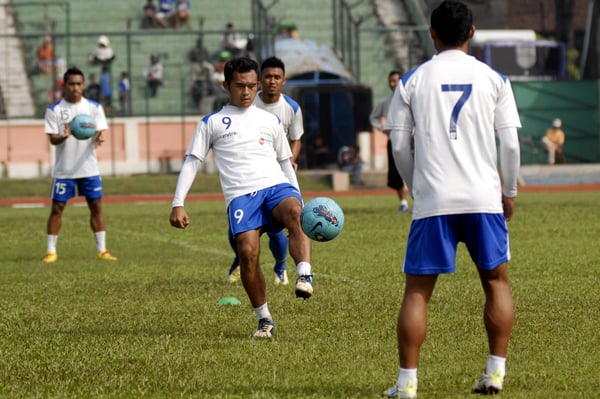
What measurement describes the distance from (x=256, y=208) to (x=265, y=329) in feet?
2.97

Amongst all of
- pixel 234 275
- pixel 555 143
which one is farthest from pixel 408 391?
pixel 555 143

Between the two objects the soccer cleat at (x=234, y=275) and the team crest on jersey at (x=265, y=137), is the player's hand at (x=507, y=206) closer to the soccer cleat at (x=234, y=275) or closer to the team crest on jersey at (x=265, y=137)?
the team crest on jersey at (x=265, y=137)

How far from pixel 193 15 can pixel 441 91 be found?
39095mm

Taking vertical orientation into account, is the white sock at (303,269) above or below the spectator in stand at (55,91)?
below

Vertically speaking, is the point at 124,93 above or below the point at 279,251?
above

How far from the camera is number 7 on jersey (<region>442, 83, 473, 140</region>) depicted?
7000mm

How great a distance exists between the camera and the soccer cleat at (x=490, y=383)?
707cm

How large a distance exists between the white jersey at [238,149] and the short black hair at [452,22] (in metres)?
3.13

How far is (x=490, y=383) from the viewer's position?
7086 millimetres

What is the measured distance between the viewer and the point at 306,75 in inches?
1644

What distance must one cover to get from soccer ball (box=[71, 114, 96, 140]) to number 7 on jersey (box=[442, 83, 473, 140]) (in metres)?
10.3

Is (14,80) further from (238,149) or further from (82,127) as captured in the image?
(238,149)

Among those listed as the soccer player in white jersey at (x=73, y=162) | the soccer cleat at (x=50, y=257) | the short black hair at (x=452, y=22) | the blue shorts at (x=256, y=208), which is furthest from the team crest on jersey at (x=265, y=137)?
the soccer cleat at (x=50, y=257)

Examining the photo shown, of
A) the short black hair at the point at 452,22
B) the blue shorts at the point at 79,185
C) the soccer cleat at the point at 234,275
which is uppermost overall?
the short black hair at the point at 452,22
